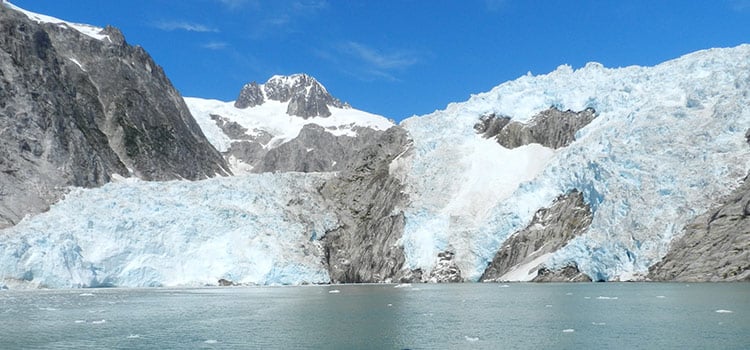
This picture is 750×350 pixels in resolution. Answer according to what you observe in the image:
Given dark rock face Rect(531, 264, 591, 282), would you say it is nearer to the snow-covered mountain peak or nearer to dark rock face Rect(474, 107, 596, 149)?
dark rock face Rect(474, 107, 596, 149)

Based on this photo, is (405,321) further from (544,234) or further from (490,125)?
(490,125)

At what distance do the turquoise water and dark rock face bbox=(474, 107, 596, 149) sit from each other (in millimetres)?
30703

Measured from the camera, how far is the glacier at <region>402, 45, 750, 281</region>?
4919cm

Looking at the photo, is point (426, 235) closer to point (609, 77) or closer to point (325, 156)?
point (609, 77)

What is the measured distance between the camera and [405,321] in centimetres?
2873

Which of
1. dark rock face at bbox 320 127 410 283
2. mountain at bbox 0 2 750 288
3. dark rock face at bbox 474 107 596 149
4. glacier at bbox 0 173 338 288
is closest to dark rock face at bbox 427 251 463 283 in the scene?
mountain at bbox 0 2 750 288

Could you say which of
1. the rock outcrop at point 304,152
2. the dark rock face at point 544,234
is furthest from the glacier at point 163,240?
the rock outcrop at point 304,152

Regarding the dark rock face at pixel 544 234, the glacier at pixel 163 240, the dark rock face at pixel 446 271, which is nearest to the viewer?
the glacier at pixel 163 240

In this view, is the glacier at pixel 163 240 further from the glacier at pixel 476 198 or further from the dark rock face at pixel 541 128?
the dark rock face at pixel 541 128

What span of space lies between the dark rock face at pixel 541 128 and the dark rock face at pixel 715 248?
24253 millimetres

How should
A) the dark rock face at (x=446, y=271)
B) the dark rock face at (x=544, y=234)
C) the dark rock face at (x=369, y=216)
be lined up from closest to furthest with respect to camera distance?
the dark rock face at (x=544, y=234)
the dark rock face at (x=446, y=271)
the dark rock face at (x=369, y=216)

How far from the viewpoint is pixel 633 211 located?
163 ft

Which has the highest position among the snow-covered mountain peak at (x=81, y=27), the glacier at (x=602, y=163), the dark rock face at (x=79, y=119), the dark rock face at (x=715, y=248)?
the snow-covered mountain peak at (x=81, y=27)

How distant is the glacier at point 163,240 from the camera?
54.9 meters
